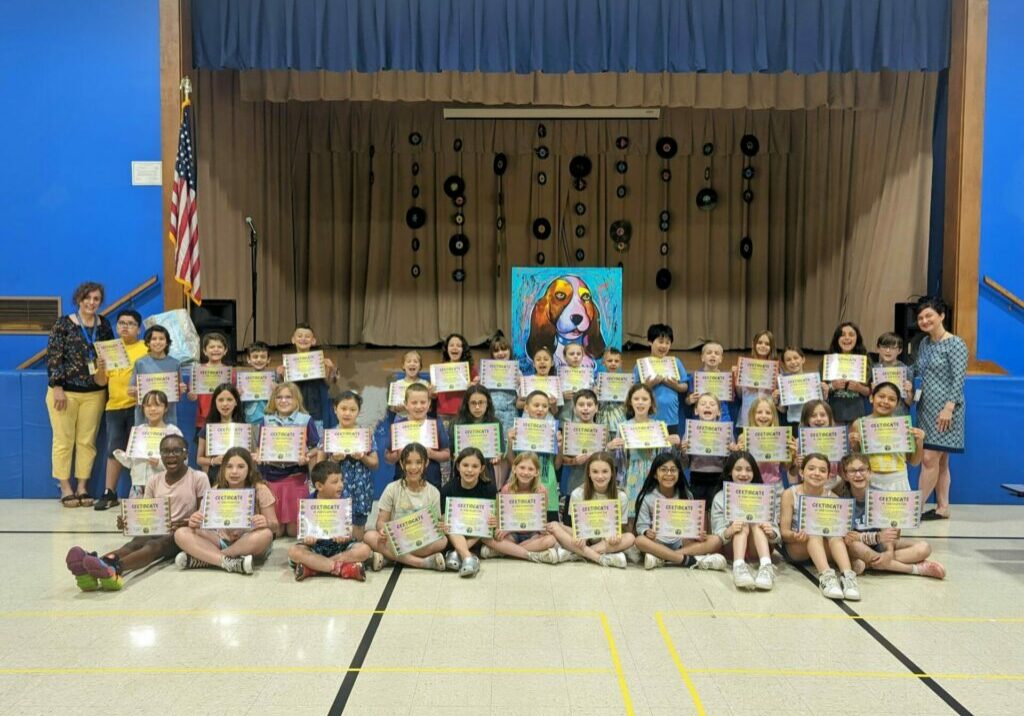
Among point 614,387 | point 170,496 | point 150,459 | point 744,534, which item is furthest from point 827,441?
point 150,459

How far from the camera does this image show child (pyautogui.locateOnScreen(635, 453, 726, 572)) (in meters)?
5.55

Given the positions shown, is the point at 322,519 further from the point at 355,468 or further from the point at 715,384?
the point at 715,384

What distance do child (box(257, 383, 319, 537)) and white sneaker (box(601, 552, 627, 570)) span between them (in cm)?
200

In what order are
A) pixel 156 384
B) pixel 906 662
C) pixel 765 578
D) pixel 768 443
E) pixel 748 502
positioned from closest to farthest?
pixel 906 662, pixel 765 578, pixel 748 502, pixel 768 443, pixel 156 384

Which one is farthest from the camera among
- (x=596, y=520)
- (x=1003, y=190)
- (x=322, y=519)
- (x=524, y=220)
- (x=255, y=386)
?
(x=524, y=220)

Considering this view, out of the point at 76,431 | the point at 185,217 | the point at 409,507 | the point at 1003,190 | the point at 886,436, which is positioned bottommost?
the point at 409,507

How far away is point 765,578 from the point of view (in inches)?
203

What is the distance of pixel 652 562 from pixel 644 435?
904 millimetres

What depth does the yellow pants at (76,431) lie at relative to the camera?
718 centimetres

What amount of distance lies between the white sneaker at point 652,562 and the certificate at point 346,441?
189cm

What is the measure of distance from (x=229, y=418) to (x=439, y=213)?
933 centimetres

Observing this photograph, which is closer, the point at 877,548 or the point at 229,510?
the point at 229,510

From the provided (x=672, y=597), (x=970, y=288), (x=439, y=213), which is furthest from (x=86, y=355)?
(x=439, y=213)

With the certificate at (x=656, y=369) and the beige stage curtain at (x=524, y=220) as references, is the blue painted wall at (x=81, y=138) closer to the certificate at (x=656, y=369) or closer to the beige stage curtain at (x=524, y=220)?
the certificate at (x=656, y=369)
